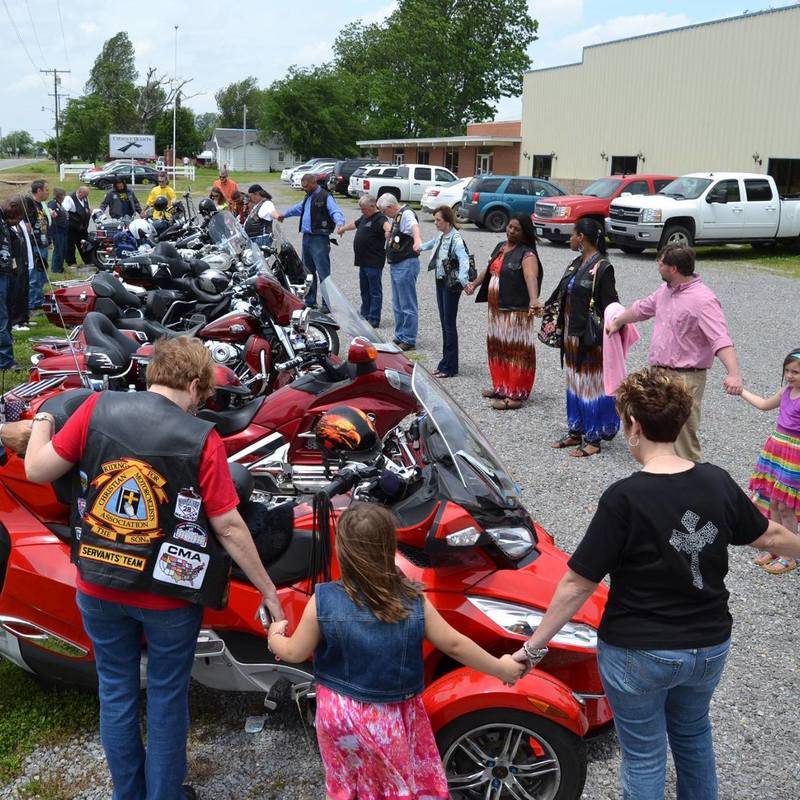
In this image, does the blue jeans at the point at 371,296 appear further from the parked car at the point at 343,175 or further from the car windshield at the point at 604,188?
the parked car at the point at 343,175

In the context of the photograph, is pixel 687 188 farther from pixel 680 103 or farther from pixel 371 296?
pixel 371 296

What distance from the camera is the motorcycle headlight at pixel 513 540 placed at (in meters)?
3.21

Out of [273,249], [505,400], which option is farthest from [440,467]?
[273,249]

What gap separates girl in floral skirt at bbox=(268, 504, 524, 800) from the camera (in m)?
2.37

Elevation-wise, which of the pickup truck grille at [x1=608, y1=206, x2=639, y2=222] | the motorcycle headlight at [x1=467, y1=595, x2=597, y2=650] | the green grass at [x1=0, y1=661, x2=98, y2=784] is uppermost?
the pickup truck grille at [x1=608, y1=206, x2=639, y2=222]

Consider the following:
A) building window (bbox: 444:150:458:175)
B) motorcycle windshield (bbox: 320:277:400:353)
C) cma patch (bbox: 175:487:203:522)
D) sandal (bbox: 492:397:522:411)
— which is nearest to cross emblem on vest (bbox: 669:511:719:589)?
cma patch (bbox: 175:487:203:522)

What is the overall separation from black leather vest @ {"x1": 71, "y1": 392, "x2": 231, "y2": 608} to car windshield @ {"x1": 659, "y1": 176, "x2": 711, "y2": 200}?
19039mm

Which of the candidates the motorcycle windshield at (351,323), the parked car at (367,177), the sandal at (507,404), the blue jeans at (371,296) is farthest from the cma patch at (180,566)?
the parked car at (367,177)

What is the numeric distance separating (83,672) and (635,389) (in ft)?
8.03

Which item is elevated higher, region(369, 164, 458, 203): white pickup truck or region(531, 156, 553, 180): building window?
region(531, 156, 553, 180): building window

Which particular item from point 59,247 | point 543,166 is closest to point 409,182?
point 543,166

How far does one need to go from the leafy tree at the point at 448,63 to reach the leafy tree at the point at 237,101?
49.8 meters

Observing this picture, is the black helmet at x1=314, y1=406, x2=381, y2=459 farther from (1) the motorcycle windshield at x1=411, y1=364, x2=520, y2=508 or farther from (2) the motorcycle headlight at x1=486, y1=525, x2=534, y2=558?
(2) the motorcycle headlight at x1=486, y1=525, x2=534, y2=558

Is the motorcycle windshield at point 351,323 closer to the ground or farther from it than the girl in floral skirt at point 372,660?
farther from it
